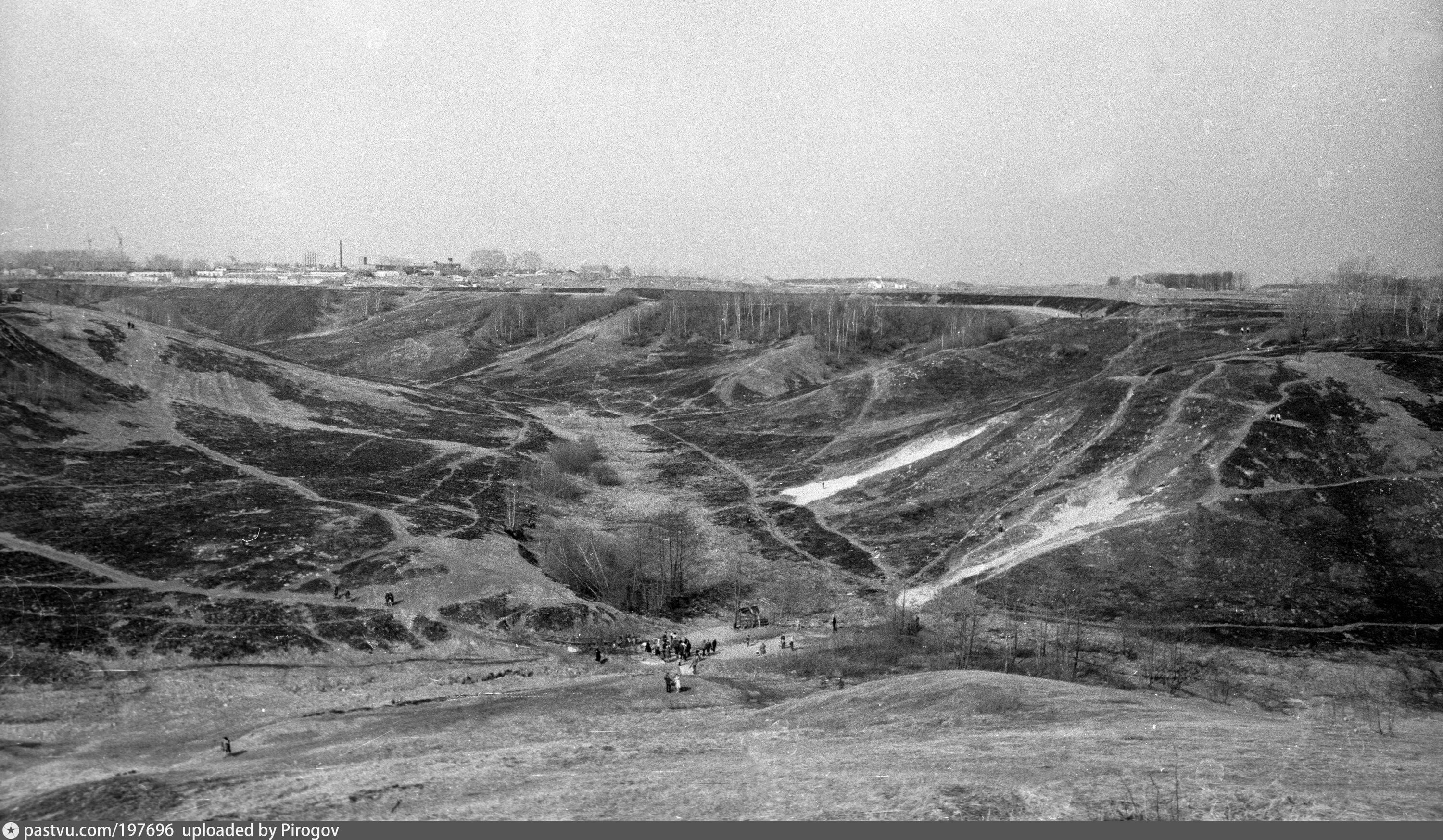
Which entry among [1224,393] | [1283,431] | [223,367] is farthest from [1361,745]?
[223,367]

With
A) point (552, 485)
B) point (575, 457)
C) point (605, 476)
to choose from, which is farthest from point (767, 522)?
point (575, 457)

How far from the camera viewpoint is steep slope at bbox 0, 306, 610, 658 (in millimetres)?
45719

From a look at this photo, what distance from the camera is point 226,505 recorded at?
60.9 m

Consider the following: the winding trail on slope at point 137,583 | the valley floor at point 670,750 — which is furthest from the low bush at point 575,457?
the valley floor at point 670,750

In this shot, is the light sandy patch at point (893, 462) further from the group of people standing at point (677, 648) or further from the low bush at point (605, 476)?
the group of people standing at point (677, 648)

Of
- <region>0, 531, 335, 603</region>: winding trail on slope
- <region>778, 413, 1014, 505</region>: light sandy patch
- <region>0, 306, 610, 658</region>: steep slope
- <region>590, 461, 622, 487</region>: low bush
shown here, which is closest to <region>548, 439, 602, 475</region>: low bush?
<region>590, 461, 622, 487</region>: low bush

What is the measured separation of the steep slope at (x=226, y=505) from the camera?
Answer: 4572 cm

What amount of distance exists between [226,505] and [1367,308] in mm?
109168

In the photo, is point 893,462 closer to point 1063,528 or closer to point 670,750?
point 1063,528

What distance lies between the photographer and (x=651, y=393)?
417ft

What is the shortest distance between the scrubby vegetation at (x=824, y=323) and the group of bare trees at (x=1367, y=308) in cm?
4197

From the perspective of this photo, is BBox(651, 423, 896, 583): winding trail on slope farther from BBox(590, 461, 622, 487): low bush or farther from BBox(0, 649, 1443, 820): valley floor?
BBox(0, 649, 1443, 820): valley floor

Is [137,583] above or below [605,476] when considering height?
above

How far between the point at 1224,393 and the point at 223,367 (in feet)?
282
